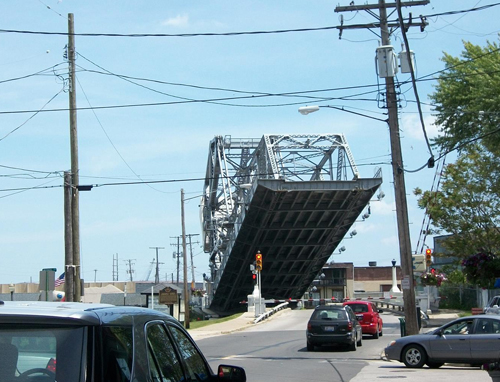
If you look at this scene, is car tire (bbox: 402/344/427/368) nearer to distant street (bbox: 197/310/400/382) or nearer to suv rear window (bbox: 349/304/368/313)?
distant street (bbox: 197/310/400/382)

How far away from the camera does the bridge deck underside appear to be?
39.2 meters

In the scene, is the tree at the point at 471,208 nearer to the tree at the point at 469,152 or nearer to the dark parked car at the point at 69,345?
the tree at the point at 469,152

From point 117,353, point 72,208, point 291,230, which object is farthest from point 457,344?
point 291,230

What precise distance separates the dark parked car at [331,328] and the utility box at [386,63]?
7670 mm

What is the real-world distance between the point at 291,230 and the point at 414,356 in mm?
25917

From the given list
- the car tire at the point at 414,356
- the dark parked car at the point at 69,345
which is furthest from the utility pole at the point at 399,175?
the dark parked car at the point at 69,345

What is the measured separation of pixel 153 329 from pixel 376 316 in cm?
2490

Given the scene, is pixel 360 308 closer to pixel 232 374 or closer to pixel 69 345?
pixel 232 374

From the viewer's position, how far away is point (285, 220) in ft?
139

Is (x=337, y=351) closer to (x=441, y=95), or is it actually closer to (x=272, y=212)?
(x=441, y=95)

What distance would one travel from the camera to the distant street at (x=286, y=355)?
16359mm

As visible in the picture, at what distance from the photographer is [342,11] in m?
22.4

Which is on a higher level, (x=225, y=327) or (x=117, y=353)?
(x=117, y=353)

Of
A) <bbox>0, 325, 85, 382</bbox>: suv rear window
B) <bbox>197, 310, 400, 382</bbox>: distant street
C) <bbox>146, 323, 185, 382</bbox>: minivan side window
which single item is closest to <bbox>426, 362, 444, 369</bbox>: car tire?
<bbox>197, 310, 400, 382</bbox>: distant street
